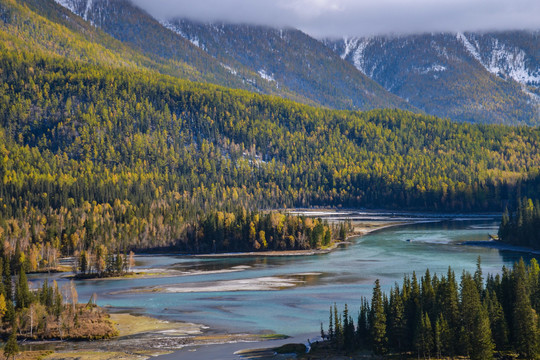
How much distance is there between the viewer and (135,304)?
124 m

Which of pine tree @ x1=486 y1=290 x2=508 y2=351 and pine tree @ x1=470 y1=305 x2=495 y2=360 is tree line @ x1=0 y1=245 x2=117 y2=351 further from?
pine tree @ x1=486 y1=290 x2=508 y2=351

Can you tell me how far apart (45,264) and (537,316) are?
4654 inches

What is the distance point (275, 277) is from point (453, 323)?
6975cm

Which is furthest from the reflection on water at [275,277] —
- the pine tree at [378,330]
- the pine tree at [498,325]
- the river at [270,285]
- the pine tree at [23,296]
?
the pine tree at [498,325]

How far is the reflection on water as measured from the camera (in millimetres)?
112688

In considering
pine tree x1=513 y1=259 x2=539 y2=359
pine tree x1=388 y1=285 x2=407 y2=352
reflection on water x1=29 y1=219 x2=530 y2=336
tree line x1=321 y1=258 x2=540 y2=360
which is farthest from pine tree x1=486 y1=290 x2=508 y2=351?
reflection on water x1=29 y1=219 x2=530 y2=336

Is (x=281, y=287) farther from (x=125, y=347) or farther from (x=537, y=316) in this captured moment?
(x=537, y=316)

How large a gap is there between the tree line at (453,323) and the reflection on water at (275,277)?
1530 centimetres

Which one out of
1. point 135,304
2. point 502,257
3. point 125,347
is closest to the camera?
point 125,347

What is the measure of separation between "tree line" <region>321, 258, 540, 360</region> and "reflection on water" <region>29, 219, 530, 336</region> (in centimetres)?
1530

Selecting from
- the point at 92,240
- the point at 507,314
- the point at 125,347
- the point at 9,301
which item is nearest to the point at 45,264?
the point at 92,240

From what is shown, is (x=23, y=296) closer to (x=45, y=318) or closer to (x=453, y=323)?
(x=45, y=318)

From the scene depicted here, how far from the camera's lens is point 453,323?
86500mm

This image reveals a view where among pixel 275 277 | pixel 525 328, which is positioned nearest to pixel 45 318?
pixel 275 277
